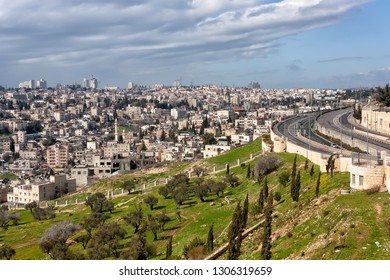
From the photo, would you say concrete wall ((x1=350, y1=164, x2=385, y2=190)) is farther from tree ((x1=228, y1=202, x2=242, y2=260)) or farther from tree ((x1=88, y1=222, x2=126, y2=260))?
tree ((x1=88, y1=222, x2=126, y2=260))

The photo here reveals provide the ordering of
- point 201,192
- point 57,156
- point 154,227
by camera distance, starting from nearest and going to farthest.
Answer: point 154,227
point 201,192
point 57,156

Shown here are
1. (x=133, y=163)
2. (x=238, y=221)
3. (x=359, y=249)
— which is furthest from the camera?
(x=133, y=163)

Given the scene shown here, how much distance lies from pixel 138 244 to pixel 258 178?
1104 cm

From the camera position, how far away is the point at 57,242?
25.4 meters

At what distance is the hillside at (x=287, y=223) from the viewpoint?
1285cm

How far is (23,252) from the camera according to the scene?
28828 mm

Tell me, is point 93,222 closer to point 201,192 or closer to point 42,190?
point 201,192

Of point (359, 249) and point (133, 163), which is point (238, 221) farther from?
point (133, 163)

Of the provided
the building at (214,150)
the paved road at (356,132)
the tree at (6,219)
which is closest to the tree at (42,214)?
the tree at (6,219)

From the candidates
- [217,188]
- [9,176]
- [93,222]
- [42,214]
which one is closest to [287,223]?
[217,188]

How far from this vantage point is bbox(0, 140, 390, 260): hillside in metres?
12.9

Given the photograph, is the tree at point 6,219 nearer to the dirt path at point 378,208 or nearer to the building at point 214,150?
the building at point 214,150

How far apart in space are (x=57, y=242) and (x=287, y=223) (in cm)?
1335

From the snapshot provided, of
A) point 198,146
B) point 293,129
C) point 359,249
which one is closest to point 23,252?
point 359,249
